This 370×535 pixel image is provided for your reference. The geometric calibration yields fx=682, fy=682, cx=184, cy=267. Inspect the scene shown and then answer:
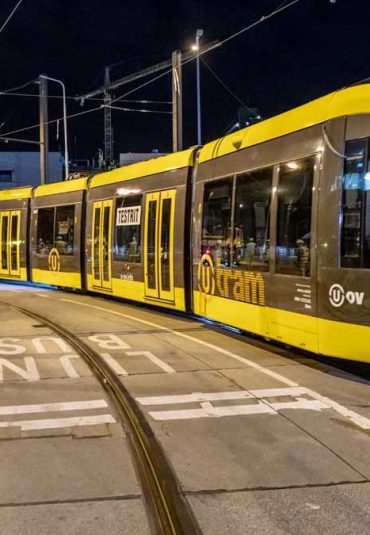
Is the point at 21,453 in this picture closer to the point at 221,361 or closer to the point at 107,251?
the point at 221,361

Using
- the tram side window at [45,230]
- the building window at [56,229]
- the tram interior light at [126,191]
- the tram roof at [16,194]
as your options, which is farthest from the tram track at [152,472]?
the tram roof at [16,194]

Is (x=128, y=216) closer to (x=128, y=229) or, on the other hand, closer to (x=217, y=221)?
(x=128, y=229)

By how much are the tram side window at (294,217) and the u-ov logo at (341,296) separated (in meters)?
0.57

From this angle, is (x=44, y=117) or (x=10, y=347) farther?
(x=44, y=117)

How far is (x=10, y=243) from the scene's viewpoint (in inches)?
928

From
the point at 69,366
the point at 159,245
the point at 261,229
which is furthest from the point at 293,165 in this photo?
the point at 159,245

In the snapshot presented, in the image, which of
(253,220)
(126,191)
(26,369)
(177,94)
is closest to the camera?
(26,369)

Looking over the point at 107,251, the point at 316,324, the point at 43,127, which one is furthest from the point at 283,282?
the point at 43,127

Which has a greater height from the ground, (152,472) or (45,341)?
(45,341)

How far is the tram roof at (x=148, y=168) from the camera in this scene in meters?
13.2

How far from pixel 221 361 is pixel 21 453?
4192mm

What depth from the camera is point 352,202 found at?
25.1ft

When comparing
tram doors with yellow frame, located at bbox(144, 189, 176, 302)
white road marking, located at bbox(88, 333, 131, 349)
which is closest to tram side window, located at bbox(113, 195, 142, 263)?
tram doors with yellow frame, located at bbox(144, 189, 176, 302)

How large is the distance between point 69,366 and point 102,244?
858 cm
